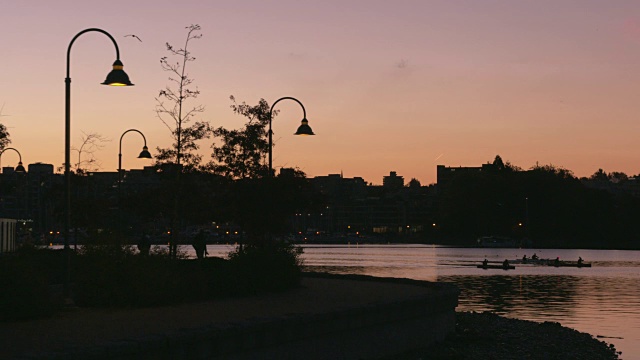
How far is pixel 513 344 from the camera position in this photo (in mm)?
32844

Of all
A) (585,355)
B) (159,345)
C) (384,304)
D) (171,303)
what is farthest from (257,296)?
(159,345)

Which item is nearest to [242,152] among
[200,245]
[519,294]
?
[200,245]

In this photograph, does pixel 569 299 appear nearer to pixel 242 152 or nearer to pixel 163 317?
pixel 242 152

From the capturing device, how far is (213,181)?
48.7 meters

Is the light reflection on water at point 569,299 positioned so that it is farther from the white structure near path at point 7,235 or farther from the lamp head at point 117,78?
the white structure near path at point 7,235

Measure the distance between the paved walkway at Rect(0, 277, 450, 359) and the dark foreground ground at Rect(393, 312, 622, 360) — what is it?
2.01 metres

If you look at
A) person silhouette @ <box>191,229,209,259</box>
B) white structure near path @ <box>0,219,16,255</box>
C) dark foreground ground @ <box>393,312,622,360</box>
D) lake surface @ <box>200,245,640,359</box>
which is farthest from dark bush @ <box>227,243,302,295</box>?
white structure near path @ <box>0,219,16,255</box>

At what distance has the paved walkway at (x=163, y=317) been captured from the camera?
63.1ft

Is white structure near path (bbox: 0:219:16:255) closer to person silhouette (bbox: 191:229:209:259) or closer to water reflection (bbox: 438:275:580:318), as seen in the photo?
person silhouette (bbox: 191:229:209:259)

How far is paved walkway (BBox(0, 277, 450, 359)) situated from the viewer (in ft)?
63.1

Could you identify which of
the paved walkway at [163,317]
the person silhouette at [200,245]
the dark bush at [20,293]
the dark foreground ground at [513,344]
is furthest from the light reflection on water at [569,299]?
the dark bush at [20,293]

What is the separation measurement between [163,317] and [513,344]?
45.1 feet

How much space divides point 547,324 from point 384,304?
16.9 meters

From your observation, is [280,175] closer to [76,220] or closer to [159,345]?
[76,220]
